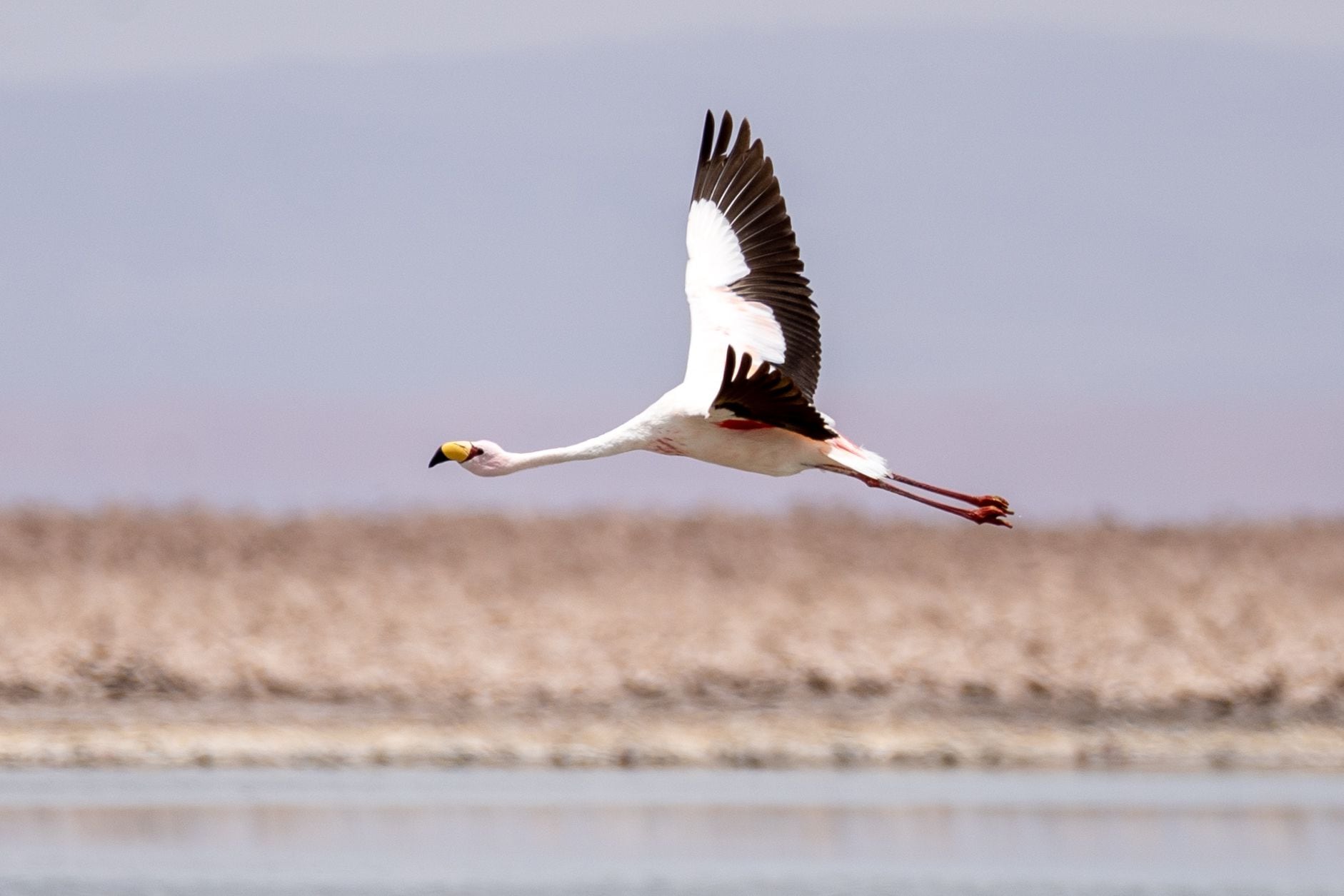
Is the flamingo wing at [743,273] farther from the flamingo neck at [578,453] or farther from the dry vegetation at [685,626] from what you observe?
the dry vegetation at [685,626]

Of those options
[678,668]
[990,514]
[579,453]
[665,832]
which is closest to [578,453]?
[579,453]

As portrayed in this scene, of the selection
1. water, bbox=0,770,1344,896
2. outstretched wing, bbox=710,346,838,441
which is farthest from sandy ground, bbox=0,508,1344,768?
outstretched wing, bbox=710,346,838,441

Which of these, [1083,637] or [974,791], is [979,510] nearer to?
[974,791]

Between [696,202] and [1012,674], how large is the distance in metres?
16.0

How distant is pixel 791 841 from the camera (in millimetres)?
28875

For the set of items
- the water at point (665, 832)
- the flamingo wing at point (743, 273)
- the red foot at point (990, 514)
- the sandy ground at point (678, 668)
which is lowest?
the water at point (665, 832)

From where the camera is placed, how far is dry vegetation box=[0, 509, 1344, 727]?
3409 cm

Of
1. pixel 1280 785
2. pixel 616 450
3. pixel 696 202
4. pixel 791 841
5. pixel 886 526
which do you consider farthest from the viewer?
pixel 886 526

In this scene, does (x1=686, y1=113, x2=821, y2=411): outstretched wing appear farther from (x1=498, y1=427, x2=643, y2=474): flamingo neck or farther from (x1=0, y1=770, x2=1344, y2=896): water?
(x1=0, y1=770, x2=1344, y2=896): water

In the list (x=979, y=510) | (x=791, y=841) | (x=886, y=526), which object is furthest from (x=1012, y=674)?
(x=979, y=510)

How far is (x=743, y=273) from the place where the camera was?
62.9ft

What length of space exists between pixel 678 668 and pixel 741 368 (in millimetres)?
18150

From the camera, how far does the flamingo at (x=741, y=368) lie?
17.5m

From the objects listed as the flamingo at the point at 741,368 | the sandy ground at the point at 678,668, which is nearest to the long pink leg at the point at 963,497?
the flamingo at the point at 741,368
